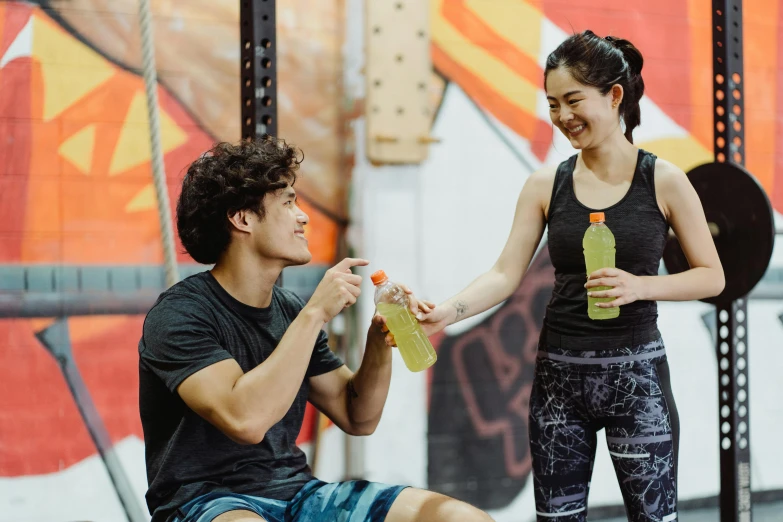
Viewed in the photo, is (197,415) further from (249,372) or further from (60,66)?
(60,66)

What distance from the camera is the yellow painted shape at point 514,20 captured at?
10.2ft

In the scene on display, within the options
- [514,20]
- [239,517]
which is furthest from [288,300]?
[514,20]

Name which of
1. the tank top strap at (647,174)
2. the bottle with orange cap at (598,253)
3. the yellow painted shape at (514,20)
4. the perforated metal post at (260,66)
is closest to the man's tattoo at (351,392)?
the bottle with orange cap at (598,253)

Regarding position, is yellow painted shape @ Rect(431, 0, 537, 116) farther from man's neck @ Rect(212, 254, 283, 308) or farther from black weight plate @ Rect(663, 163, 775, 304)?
man's neck @ Rect(212, 254, 283, 308)

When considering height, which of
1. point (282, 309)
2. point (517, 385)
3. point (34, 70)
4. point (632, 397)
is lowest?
point (517, 385)

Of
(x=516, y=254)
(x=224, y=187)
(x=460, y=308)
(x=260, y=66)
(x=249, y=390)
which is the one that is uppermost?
(x=260, y=66)

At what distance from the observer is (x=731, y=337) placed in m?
2.28

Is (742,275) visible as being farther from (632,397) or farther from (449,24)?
(449,24)

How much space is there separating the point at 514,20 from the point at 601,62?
1.50m

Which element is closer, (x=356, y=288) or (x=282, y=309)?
(x=356, y=288)

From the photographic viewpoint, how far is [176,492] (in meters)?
1.50

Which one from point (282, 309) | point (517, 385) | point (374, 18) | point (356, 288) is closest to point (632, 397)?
point (356, 288)

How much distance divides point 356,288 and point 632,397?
0.63m

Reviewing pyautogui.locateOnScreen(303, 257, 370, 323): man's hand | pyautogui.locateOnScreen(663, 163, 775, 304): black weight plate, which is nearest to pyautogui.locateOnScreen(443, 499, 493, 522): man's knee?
pyautogui.locateOnScreen(303, 257, 370, 323): man's hand
